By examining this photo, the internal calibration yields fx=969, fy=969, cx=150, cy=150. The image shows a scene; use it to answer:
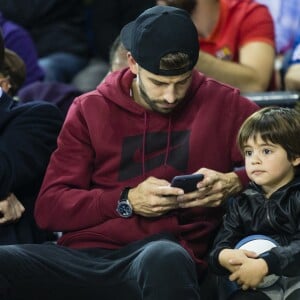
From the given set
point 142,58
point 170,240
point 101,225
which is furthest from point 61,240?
point 142,58

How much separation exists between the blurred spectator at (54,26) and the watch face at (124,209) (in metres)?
1.64

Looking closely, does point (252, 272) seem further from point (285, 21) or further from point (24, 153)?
point (285, 21)

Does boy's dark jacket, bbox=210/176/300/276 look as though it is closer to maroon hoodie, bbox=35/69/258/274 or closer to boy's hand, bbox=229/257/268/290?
boy's hand, bbox=229/257/268/290

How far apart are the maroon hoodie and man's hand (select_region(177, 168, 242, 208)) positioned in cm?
6

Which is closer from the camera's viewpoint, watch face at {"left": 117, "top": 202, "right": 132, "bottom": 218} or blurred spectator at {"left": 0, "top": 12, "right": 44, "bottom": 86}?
watch face at {"left": 117, "top": 202, "right": 132, "bottom": 218}

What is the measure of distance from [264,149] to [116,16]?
2.02 meters

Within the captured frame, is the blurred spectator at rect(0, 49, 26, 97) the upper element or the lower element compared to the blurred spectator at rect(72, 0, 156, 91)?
upper

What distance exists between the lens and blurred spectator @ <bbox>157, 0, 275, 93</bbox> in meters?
3.46

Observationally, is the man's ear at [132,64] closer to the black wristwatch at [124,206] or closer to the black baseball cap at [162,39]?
the black baseball cap at [162,39]

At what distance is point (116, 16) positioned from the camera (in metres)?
4.52

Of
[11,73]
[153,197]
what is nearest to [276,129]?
[153,197]

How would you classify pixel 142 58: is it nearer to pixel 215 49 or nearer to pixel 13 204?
pixel 13 204

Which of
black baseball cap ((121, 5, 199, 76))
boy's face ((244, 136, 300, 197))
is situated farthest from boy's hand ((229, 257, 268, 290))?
black baseball cap ((121, 5, 199, 76))

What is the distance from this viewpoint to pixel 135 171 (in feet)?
9.33
